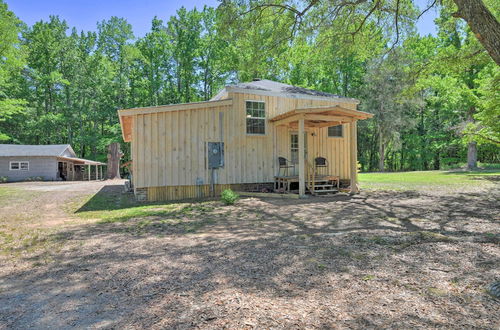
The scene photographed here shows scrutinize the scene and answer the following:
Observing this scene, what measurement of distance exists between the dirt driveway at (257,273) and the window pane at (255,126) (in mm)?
4995

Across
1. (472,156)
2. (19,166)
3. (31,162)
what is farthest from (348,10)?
(19,166)

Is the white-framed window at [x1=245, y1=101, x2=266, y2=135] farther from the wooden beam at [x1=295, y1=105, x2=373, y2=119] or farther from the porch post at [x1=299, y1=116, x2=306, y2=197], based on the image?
the wooden beam at [x1=295, y1=105, x2=373, y2=119]

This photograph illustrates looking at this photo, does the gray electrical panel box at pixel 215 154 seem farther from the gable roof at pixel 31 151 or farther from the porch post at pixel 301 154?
the gable roof at pixel 31 151

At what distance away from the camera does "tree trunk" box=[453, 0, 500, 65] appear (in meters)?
3.83

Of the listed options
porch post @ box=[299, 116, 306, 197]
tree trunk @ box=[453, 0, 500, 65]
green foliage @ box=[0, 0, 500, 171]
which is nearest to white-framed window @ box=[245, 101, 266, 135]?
porch post @ box=[299, 116, 306, 197]

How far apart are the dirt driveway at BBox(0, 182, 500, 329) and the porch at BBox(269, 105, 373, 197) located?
11.7 feet

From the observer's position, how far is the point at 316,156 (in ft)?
35.8

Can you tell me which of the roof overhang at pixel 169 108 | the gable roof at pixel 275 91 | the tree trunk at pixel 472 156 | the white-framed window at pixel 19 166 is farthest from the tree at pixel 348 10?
the white-framed window at pixel 19 166

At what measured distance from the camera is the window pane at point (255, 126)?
1009cm

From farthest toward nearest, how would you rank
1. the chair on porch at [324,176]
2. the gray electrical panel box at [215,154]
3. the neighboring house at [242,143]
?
the chair on porch at [324,176]
the gray electrical panel box at [215,154]
the neighboring house at [242,143]

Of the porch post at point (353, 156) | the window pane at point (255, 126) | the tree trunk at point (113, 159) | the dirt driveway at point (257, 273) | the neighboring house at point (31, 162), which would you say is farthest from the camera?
the neighboring house at point (31, 162)

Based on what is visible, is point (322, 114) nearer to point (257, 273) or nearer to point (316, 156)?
point (316, 156)

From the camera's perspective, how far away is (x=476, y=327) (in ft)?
5.89

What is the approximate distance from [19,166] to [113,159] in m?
8.41
